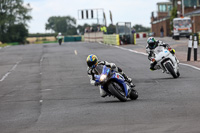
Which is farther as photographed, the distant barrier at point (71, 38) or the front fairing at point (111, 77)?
the distant barrier at point (71, 38)

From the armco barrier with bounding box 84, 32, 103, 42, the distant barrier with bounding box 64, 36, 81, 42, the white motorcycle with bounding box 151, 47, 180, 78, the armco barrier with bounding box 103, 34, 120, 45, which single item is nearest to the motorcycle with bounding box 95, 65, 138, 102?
the white motorcycle with bounding box 151, 47, 180, 78

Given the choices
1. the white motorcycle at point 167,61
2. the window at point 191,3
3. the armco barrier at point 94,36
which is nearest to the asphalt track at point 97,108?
the white motorcycle at point 167,61

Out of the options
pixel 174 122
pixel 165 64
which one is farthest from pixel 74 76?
pixel 174 122

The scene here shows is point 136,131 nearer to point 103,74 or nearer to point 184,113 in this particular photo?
point 184,113

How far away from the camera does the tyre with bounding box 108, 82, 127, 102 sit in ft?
37.6

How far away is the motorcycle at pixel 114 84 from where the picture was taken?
446 inches

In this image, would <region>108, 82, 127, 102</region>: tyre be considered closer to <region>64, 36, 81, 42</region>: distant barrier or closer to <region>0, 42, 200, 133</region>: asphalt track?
<region>0, 42, 200, 133</region>: asphalt track

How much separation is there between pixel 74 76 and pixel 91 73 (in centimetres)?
844

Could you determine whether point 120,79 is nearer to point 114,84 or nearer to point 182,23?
point 114,84

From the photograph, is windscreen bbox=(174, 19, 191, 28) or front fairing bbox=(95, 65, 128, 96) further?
windscreen bbox=(174, 19, 191, 28)

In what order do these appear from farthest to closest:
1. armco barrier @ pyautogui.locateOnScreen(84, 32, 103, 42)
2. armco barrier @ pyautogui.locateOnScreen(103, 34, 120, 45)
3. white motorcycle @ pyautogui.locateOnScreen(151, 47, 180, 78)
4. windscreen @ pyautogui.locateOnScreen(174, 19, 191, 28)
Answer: armco barrier @ pyautogui.locateOnScreen(84, 32, 103, 42) < windscreen @ pyautogui.locateOnScreen(174, 19, 191, 28) < armco barrier @ pyautogui.locateOnScreen(103, 34, 120, 45) < white motorcycle @ pyautogui.locateOnScreen(151, 47, 180, 78)

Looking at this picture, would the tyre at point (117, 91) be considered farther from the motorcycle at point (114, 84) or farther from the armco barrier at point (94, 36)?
the armco barrier at point (94, 36)

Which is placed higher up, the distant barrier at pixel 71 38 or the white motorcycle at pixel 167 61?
the white motorcycle at pixel 167 61

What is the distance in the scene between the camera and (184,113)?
9219 millimetres
